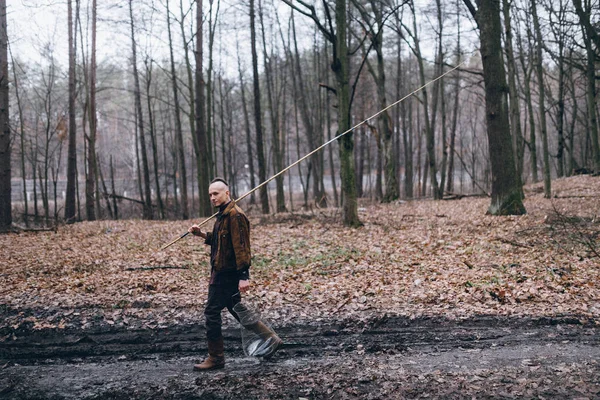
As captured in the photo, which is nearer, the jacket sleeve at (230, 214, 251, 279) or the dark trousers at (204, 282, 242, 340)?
the jacket sleeve at (230, 214, 251, 279)

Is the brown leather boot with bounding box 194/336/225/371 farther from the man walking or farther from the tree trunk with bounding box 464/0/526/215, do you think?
the tree trunk with bounding box 464/0/526/215

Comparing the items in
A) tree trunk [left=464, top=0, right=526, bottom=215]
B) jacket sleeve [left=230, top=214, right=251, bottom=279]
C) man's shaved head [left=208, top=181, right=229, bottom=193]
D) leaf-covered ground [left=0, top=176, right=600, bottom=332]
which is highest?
tree trunk [left=464, top=0, right=526, bottom=215]

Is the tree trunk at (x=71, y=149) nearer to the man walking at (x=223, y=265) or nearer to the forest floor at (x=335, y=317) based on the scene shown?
the forest floor at (x=335, y=317)

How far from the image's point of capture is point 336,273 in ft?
28.3

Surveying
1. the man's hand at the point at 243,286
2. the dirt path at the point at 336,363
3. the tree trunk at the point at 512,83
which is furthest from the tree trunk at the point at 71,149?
the tree trunk at the point at 512,83

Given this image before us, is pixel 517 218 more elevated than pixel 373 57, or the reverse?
pixel 373 57

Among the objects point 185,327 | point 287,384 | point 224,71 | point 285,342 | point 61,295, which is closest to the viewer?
point 287,384

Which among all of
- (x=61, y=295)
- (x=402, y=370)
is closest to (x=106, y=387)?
(x=402, y=370)

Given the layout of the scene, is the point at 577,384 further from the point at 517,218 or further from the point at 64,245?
the point at 64,245

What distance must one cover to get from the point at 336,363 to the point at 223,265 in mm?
1581

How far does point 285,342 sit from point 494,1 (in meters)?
11.4

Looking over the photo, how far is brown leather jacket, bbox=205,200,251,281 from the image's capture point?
15.8 feet

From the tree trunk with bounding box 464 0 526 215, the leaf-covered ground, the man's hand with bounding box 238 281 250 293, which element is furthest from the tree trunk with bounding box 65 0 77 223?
the man's hand with bounding box 238 281 250 293

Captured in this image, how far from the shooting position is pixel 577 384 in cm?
411
